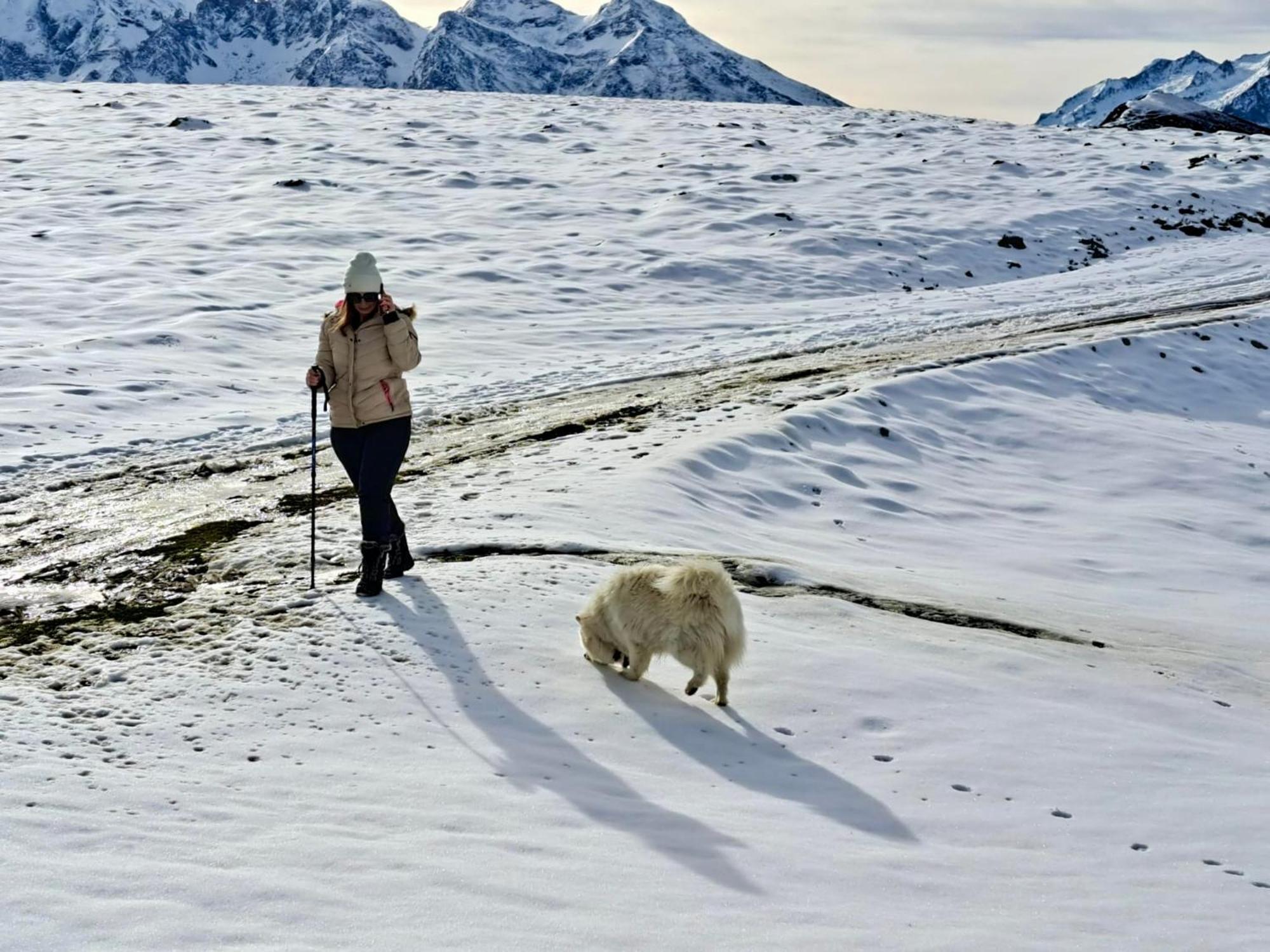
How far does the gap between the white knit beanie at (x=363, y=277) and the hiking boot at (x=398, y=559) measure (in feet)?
4.86

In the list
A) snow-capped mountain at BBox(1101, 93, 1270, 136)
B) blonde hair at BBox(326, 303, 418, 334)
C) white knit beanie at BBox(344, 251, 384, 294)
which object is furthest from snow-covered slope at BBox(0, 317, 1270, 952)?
snow-capped mountain at BBox(1101, 93, 1270, 136)

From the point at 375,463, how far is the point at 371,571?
66 centimetres

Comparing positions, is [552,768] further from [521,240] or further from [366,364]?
[521,240]

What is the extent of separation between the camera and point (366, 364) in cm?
657

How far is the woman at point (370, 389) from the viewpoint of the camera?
6.52m

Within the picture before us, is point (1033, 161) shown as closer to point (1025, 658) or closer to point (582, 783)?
point (1025, 658)

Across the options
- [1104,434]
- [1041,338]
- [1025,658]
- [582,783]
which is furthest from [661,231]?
[582,783]

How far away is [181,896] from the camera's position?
348 centimetres

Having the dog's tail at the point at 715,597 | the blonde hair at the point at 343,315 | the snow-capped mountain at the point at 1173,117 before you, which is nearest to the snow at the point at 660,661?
the dog's tail at the point at 715,597

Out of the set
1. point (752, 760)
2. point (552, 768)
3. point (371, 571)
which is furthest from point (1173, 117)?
point (552, 768)

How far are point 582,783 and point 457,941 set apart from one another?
1349 mm

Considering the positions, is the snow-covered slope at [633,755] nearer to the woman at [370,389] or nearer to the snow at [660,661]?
the snow at [660,661]

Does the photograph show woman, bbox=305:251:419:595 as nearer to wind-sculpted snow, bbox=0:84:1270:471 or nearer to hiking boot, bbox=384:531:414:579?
hiking boot, bbox=384:531:414:579

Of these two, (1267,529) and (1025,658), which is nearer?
(1025,658)
